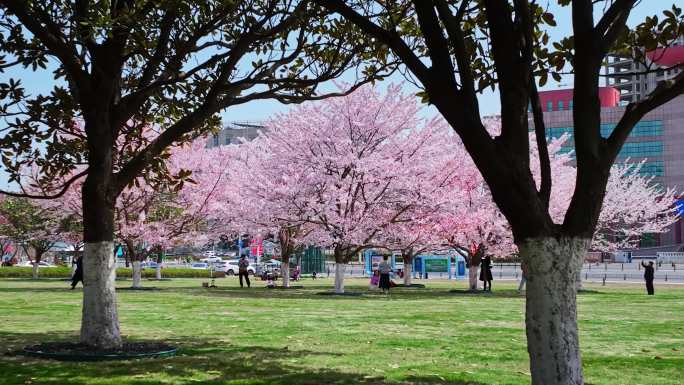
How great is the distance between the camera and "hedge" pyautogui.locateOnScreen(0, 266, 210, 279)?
2157 inches

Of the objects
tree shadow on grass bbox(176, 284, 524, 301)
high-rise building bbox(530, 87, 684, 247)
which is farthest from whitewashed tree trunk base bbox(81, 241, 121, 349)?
high-rise building bbox(530, 87, 684, 247)

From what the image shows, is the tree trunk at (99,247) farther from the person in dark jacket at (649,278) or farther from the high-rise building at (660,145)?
the high-rise building at (660,145)

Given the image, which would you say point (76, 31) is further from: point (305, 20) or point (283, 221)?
point (283, 221)

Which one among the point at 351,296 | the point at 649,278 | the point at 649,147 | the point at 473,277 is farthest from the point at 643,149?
the point at 351,296

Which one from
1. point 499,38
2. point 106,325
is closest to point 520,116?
point 499,38

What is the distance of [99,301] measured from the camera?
11.8 metres

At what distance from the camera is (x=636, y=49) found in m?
8.57

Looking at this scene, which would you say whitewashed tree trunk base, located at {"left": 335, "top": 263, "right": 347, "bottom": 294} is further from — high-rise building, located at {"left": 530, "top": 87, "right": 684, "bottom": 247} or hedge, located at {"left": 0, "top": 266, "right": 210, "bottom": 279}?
high-rise building, located at {"left": 530, "top": 87, "right": 684, "bottom": 247}

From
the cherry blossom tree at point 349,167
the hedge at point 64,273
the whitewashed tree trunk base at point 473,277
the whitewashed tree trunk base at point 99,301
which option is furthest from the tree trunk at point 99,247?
the hedge at point 64,273

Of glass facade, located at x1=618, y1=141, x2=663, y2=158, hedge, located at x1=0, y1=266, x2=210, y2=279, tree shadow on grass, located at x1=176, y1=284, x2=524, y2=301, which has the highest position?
glass facade, located at x1=618, y1=141, x2=663, y2=158

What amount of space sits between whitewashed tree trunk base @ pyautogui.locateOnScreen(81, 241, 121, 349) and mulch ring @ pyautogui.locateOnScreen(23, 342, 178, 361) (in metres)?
0.17

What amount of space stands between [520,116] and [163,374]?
18.3 ft

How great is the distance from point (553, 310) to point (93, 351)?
24.1ft

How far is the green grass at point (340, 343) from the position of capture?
9.80 meters
